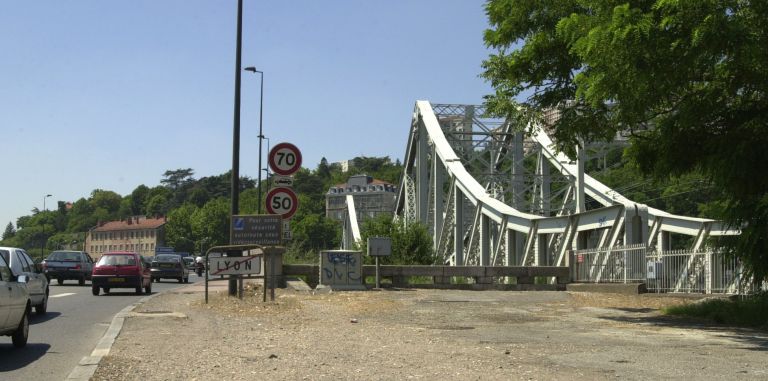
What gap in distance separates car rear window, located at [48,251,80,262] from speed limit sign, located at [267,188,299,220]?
2146 centimetres

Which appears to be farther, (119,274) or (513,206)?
(513,206)

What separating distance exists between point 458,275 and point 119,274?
10.7 m

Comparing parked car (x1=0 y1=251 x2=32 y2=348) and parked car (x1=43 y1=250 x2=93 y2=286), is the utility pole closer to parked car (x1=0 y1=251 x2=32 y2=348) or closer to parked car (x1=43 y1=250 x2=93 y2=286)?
parked car (x1=0 y1=251 x2=32 y2=348)

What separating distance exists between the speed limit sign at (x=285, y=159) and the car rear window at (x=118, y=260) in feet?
43.6

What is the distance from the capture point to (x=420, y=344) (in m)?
11.3

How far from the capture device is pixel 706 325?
1431cm

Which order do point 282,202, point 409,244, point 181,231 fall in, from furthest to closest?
1. point 181,231
2. point 409,244
3. point 282,202

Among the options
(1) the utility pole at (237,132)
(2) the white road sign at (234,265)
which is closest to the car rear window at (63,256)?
(1) the utility pole at (237,132)

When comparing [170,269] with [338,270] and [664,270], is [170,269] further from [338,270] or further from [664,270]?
[664,270]

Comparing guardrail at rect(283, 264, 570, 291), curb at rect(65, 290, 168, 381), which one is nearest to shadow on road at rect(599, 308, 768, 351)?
curb at rect(65, 290, 168, 381)

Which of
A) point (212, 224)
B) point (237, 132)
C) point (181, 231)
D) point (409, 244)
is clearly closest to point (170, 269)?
point (409, 244)

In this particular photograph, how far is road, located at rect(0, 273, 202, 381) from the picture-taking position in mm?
9812

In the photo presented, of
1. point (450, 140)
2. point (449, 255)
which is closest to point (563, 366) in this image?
point (449, 255)

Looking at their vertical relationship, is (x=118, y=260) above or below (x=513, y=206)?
below
